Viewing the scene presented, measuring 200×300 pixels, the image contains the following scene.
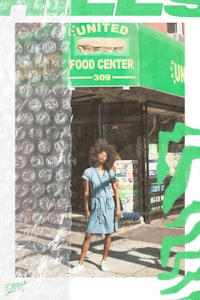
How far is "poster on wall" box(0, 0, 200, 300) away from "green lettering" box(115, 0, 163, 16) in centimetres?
1

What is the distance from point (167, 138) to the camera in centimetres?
577

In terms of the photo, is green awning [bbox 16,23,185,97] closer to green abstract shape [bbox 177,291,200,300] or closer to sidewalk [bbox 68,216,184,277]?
sidewalk [bbox 68,216,184,277]

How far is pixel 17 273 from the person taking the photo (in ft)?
16.9

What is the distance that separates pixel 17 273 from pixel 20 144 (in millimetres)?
1512

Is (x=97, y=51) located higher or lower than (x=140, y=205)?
higher

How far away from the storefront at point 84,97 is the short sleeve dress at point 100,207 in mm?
425

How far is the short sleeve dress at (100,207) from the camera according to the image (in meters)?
5.79

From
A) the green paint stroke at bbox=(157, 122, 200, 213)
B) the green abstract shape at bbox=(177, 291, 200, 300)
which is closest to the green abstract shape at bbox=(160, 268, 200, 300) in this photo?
the green abstract shape at bbox=(177, 291, 200, 300)

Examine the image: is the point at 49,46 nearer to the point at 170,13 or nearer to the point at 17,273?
the point at 170,13

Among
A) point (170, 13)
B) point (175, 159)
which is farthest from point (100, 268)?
point (175, 159)

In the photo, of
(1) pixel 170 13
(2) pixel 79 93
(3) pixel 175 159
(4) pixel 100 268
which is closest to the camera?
(1) pixel 170 13

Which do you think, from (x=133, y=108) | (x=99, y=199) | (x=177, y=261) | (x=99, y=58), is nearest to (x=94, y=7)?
(x=99, y=58)

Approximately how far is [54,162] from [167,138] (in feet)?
5.05

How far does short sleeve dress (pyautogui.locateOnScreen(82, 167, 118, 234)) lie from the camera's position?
19.0 feet
